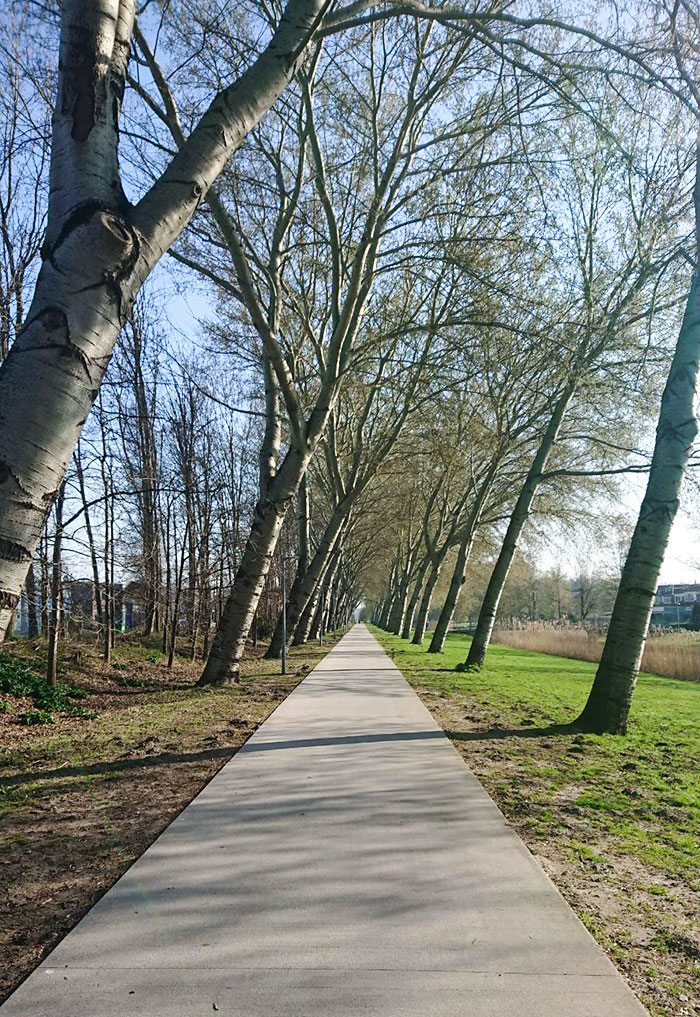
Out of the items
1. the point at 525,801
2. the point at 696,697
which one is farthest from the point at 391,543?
the point at 525,801

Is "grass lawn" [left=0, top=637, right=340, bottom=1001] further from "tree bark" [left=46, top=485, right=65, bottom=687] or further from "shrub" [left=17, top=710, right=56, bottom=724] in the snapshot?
"tree bark" [left=46, top=485, right=65, bottom=687]

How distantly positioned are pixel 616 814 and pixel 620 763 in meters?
2.00

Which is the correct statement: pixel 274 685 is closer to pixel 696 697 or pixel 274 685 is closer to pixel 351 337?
pixel 351 337

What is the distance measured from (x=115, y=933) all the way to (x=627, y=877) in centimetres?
278

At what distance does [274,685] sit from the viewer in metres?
13.6

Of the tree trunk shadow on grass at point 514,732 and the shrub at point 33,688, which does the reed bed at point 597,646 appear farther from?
the shrub at point 33,688

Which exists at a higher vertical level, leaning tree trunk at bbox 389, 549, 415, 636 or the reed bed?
leaning tree trunk at bbox 389, 549, 415, 636

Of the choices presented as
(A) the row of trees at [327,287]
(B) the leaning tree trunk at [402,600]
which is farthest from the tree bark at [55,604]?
(B) the leaning tree trunk at [402,600]

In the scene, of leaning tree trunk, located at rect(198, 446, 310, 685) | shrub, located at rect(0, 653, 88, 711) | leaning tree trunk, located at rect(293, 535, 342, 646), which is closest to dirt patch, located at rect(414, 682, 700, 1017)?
leaning tree trunk, located at rect(198, 446, 310, 685)

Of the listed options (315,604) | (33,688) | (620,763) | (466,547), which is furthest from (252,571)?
(315,604)

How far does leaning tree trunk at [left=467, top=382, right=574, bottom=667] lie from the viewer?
607 inches

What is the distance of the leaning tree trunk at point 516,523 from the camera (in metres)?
15.4

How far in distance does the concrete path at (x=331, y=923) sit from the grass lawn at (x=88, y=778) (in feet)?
0.66

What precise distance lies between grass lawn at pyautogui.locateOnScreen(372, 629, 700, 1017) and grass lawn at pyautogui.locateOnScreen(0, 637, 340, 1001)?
2.50m
